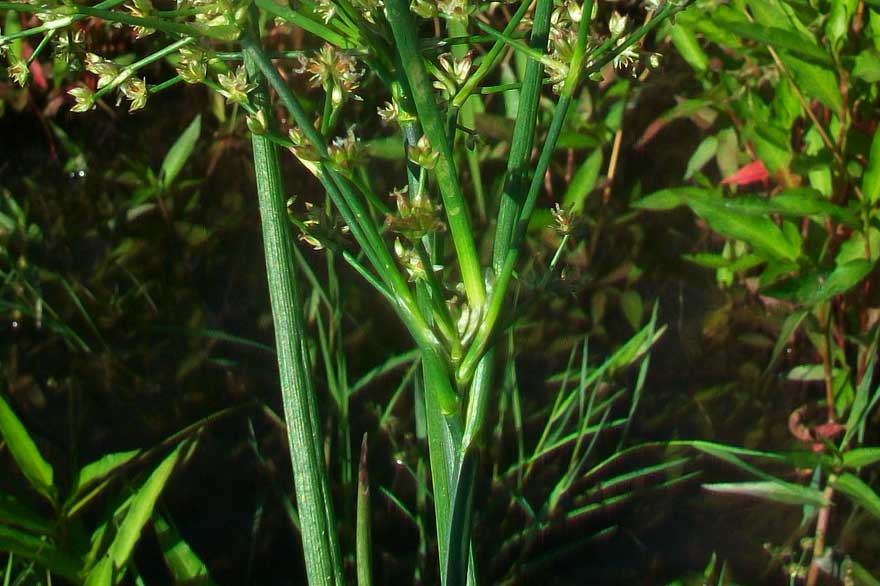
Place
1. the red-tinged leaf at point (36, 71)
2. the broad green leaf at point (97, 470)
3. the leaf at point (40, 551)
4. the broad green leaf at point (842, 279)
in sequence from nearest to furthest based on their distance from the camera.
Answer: the leaf at point (40, 551), the broad green leaf at point (97, 470), the broad green leaf at point (842, 279), the red-tinged leaf at point (36, 71)

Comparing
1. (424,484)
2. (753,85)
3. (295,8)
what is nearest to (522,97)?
(295,8)

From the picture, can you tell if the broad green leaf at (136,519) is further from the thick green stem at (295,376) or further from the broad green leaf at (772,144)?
the broad green leaf at (772,144)

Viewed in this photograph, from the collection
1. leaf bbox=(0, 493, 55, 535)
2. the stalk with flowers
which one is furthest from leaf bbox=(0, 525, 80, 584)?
the stalk with flowers

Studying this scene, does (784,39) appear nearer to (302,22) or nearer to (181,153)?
(302,22)

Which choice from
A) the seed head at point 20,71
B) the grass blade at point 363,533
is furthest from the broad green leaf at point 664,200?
the seed head at point 20,71

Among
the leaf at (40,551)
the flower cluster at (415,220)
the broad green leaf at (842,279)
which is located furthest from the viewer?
the broad green leaf at (842,279)

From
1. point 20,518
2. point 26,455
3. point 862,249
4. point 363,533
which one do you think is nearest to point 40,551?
point 20,518
